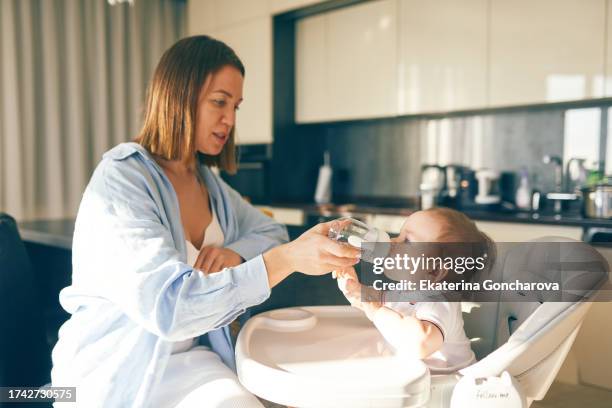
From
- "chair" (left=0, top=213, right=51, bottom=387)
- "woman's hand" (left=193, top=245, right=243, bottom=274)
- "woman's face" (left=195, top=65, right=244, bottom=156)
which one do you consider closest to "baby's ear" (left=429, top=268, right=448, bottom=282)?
"woman's hand" (left=193, top=245, right=243, bottom=274)

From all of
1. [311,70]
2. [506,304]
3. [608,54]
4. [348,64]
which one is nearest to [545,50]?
[608,54]

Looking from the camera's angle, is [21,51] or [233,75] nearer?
[233,75]

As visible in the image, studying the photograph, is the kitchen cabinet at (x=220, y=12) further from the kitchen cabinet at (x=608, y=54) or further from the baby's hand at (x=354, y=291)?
the baby's hand at (x=354, y=291)

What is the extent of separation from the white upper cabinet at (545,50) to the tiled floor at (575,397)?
192 centimetres

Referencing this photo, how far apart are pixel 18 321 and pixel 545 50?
8.88 ft

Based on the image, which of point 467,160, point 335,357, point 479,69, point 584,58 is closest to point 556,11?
point 584,58

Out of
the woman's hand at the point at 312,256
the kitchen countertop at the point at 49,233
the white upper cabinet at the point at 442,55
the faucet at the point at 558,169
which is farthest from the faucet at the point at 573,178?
the kitchen countertop at the point at 49,233

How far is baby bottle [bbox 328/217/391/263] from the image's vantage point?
1.02 m

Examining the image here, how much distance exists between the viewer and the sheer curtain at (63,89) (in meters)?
3.87

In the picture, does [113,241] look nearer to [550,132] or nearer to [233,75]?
[233,75]

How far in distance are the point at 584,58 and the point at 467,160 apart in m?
0.96

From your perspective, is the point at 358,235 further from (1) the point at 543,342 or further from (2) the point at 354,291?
(1) the point at 543,342

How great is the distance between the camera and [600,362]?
121 centimetres

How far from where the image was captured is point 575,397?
1.26 meters
